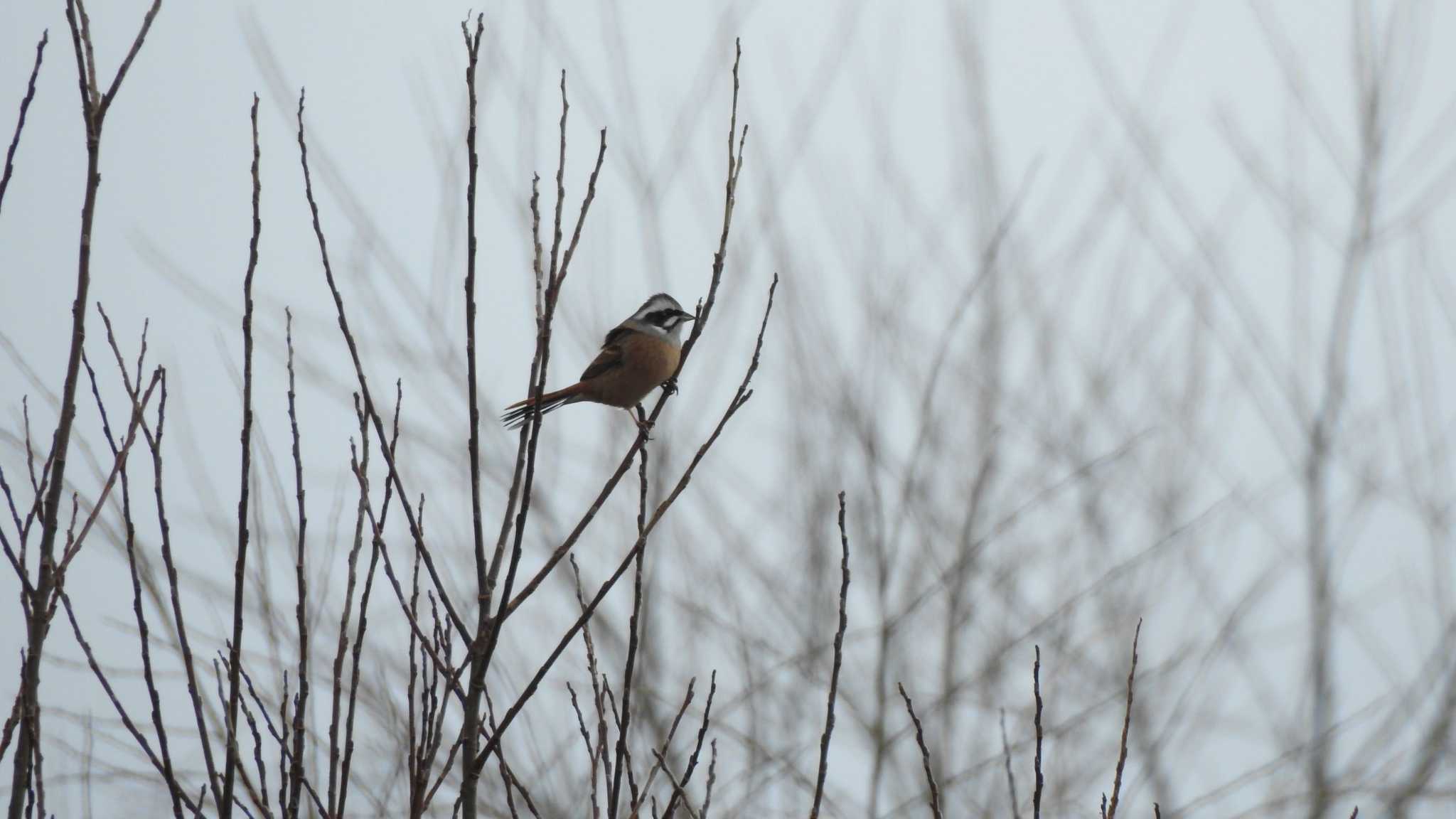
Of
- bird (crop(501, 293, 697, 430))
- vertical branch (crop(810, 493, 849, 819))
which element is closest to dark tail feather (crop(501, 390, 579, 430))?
bird (crop(501, 293, 697, 430))

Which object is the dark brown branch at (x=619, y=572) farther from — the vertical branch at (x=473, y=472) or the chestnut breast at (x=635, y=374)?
the chestnut breast at (x=635, y=374)

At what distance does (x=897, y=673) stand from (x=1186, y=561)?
148 cm

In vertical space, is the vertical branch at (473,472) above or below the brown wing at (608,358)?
below

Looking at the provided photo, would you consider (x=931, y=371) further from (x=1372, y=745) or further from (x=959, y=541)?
(x=1372, y=745)

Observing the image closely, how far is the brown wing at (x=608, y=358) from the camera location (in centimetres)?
573

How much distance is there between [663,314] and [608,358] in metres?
0.48

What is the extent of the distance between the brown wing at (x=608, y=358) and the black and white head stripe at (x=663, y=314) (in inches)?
5.9

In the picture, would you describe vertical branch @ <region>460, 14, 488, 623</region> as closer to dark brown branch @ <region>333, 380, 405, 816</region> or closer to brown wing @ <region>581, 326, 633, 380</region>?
dark brown branch @ <region>333, 380, 405, 816</region>

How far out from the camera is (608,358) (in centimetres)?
578

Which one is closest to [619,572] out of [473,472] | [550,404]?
[473,472]

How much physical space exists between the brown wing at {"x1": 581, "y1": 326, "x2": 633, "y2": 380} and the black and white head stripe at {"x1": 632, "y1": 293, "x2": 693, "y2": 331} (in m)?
0.15

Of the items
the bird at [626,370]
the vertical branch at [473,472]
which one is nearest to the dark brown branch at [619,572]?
the vertical branch at [473,472]

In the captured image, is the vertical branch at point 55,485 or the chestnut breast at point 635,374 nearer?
the vertical branch at point 55,485

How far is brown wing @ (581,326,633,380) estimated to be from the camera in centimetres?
573
